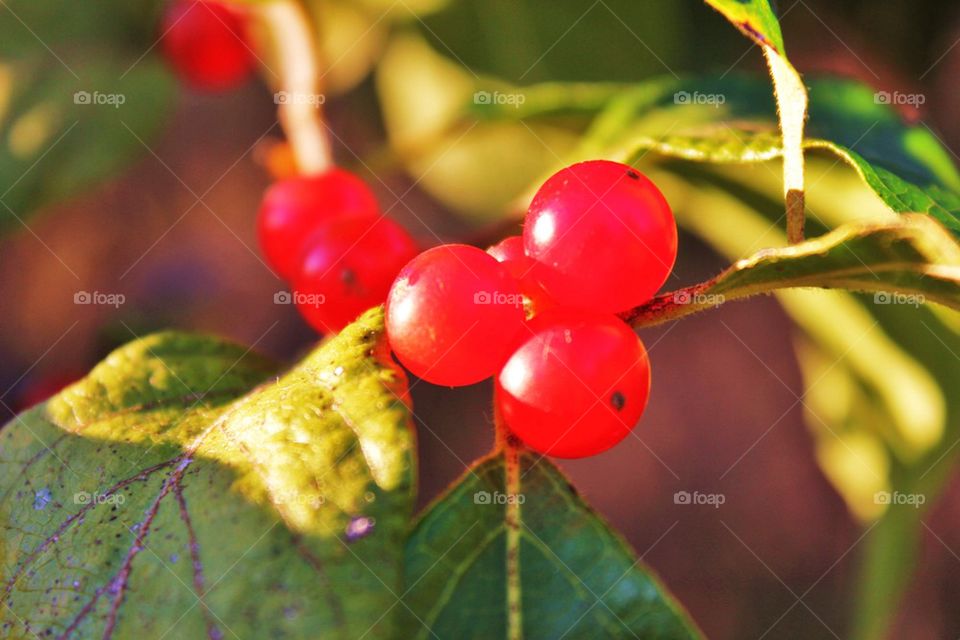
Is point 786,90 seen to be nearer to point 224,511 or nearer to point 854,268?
point 854,268

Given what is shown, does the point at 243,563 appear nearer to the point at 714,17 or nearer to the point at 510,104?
the point at 510,104
